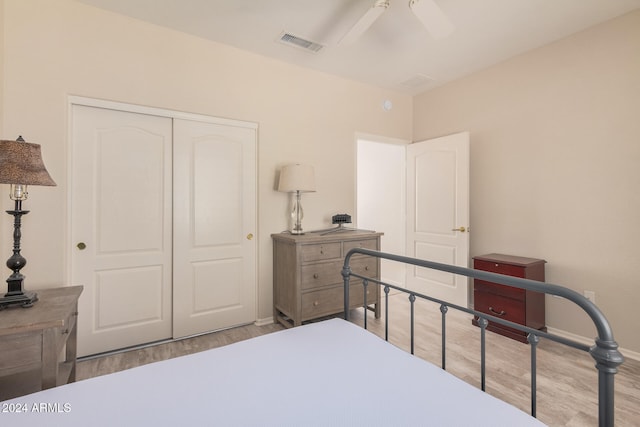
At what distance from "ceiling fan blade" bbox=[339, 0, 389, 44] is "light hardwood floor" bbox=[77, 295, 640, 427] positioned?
2.00 meters

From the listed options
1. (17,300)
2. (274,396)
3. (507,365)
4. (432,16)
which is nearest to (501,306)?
(507,365)

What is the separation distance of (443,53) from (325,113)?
132 centimetres

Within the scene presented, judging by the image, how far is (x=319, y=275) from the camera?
293 centimetres

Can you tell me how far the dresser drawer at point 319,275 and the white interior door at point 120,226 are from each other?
118 cm

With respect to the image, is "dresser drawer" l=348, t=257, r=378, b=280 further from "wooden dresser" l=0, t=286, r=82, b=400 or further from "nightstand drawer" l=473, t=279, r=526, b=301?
"wooden dresser" l=0, t=286, r=82, b=400

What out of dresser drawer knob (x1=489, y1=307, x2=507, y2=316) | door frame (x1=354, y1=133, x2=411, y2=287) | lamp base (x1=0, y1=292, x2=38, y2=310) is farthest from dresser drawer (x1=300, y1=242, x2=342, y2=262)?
lamp base (x1=0, y1=292, x2=38, y2=310)

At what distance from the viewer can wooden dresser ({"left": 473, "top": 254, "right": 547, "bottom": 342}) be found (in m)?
2.74

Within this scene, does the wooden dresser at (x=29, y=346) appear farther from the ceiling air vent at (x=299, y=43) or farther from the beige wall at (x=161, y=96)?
the ceiling air vent at (x=299, y=43)

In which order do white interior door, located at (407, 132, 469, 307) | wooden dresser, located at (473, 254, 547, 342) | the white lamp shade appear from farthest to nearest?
1. white interior door, located at (407, 132, 469, 307)
2. the white lamp shade
3. wooden dresser, located at (473, 254, 547, 342)

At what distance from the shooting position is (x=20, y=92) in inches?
85.1

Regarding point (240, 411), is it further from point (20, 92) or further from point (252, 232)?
point (20, 92)

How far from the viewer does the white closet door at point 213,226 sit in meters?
2.75

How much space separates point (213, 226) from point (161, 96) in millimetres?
1195

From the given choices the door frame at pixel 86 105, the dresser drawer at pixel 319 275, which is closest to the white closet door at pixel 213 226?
the door frame at pixel 86 105
